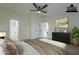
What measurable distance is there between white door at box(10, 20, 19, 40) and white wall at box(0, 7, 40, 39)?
0.04m

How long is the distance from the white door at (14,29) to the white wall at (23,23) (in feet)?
0.14

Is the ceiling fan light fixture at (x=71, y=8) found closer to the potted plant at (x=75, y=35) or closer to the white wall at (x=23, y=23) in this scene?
the potted plant at (x=75, y=35)

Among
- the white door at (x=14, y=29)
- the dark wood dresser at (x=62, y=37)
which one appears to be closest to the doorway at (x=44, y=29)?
the dark wood dresser at (x=62, y=37)

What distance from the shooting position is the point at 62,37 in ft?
5.59

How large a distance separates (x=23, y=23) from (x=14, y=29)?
0.52 feet

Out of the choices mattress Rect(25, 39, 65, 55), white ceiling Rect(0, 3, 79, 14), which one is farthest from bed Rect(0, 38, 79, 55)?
white ceiling Rect(0, 3, 79, 14)

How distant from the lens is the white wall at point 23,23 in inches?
67.3

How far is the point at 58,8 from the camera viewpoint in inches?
67.5

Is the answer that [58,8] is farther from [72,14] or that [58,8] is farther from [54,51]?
[54,51]

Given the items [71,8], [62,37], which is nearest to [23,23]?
[62,37]

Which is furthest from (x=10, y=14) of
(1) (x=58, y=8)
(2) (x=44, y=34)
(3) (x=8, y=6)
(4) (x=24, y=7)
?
(1) (x=58, y=8)

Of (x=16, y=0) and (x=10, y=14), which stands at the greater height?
(x=16, y=0)

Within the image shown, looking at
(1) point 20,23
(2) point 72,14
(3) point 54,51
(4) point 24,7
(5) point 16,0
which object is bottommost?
(3) point 54,51
